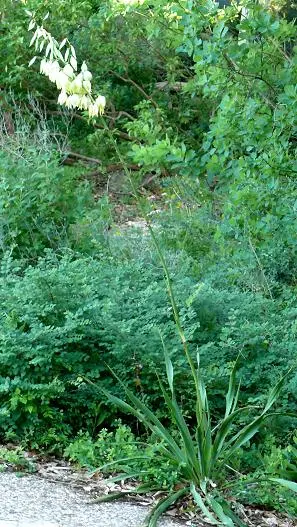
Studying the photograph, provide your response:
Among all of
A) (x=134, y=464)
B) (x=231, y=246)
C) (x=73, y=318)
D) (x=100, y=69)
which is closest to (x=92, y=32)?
(x=100, y=69)

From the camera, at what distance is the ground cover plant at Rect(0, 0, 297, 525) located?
5188 mm

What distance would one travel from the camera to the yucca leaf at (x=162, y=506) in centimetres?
458

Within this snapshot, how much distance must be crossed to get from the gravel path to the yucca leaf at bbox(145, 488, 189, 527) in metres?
0.04

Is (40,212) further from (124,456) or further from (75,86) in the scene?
(75,86)

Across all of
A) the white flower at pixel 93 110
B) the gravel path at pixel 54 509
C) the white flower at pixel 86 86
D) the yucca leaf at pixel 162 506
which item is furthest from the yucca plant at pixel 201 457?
the white flower at pixel 86 86

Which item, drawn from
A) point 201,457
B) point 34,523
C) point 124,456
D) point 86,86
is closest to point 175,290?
point 124,456

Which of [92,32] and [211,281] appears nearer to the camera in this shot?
[211,281]

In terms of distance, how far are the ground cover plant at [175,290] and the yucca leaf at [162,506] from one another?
0.08 feet

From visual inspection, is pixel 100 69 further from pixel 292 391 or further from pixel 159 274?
pixel 292 391

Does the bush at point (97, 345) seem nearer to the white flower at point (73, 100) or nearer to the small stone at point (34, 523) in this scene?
the small stone at point (34, 523)

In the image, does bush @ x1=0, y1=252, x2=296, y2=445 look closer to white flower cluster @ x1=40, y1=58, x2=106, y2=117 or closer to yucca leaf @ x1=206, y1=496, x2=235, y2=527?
yucca leaf @ x1=206, y1=496, x2=235, y2=527

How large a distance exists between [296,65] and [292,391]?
3089 mm

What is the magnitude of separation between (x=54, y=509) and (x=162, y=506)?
54cm

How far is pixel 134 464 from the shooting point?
5.30m
